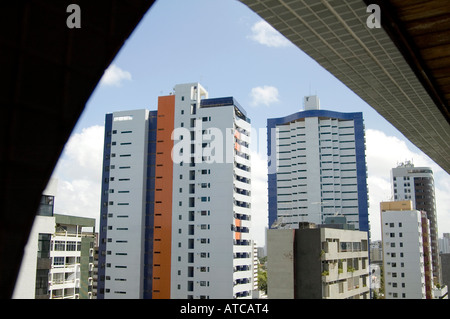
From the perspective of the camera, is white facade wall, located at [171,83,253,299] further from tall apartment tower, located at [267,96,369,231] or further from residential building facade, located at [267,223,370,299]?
tall apartment tower, located at [267,96,369,231]

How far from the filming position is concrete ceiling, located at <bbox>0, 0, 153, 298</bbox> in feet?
2.17

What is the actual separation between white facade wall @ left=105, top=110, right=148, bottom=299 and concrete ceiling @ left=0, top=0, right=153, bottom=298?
2863 cm

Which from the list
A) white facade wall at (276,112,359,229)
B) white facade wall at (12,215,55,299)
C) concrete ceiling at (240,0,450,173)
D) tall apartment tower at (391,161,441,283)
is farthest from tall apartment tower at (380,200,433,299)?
concrete ceiling at (240,0,450,173)

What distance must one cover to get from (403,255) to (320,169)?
20.2 m

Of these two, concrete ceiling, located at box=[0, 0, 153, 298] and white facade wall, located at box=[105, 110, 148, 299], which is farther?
white facade wall, located at box=[105, 110, 148, 299]

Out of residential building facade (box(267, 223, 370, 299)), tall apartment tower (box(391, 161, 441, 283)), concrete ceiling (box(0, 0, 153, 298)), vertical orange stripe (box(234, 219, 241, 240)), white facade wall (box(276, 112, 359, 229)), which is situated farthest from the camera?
tall apartment tower (box(391, 161, 441, 283))

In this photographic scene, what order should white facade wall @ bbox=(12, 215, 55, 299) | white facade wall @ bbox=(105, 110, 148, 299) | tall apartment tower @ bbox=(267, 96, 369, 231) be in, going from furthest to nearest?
tall apartment tower @ bbox=(267, 96, 369, 231) < white facade wall @ bbox=(105, 110, 148, 299) < white facade wall @ bbox=(12, 215, 55, 299)

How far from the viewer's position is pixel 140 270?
90.9ft

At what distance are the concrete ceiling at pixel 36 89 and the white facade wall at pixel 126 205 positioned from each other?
28.6 meters

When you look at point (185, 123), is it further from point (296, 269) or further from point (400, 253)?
point (400, 253)

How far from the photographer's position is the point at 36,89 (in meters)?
0.70

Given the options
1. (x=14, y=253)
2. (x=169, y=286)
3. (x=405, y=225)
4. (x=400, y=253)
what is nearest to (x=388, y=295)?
(x=400, y=253)

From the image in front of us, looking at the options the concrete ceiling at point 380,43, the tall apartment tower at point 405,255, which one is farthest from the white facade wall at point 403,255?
the concrete ceiling at point 380,43

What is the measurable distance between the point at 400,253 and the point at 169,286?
17.9m
